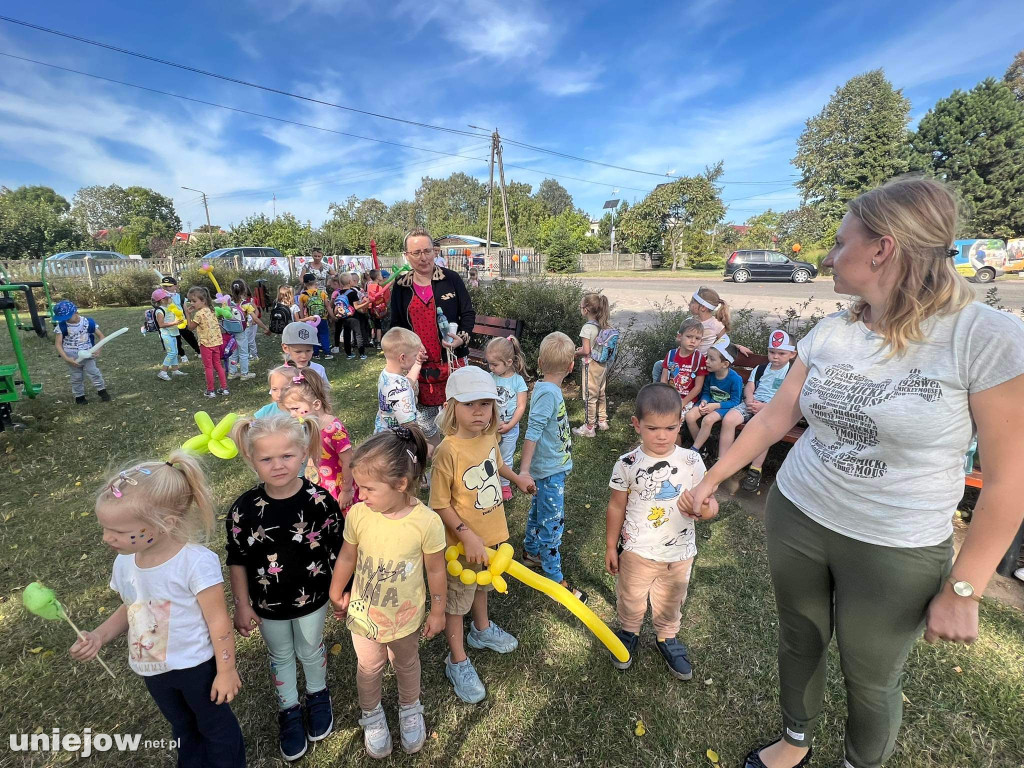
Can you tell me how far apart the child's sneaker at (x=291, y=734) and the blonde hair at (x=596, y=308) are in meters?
4.80

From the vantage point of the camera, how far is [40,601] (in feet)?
4.97

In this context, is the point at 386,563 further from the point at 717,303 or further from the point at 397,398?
the point at 717,303

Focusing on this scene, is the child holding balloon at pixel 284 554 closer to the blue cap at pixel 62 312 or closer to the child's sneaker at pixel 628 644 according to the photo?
the child's sneaker at pixel 628 644

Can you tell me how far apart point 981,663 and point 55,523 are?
21.5ft

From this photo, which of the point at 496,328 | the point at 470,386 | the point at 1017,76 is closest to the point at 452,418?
the point at 470,386

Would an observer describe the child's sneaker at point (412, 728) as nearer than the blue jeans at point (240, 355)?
Yes

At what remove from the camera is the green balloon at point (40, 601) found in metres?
1.48

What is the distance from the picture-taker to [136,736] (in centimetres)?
223

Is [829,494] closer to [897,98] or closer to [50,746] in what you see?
[50,746]

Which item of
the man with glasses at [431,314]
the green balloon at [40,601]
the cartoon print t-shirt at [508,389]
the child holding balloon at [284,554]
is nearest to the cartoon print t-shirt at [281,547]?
the child holding balloon at [284,554]

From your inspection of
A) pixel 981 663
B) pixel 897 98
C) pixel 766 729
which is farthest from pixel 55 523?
pixel 897 98

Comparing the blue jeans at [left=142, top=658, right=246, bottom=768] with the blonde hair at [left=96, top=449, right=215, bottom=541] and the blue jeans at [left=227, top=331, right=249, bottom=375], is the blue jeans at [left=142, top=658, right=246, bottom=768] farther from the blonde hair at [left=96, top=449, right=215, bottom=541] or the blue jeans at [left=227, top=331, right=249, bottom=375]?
the blue jeans at [left=227, top=331, right=249, bottom=375]

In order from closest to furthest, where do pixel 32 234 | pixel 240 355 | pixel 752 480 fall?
1. pixel 752 480
2. pixel 240 355
3. pixel 32 234

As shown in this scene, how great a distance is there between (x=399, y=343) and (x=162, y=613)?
2.07m
